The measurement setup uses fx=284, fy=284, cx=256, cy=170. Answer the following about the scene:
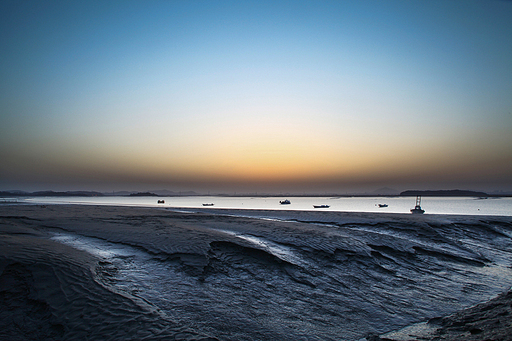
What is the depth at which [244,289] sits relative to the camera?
7.30 meters

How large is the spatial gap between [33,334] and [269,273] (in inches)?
220

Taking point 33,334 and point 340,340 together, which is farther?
point 340,340

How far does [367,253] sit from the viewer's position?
1100cm

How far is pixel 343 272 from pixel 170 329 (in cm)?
595

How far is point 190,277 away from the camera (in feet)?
25.3

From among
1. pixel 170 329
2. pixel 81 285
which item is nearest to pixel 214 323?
pixel 170 329

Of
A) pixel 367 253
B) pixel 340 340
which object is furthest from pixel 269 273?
pixel 367 253

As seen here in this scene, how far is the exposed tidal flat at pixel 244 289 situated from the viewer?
5070mm

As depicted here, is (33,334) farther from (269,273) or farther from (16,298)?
(269,273)

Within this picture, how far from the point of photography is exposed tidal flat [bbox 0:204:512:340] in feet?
16.6

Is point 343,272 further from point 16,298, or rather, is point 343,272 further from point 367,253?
point 16,298

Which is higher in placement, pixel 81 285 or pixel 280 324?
pixel 81 285

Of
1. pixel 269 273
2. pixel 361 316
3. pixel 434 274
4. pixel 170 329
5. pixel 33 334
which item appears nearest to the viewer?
pixel 33 334

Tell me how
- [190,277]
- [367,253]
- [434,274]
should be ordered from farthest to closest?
[367,253] < [434,274] < [190,277]
